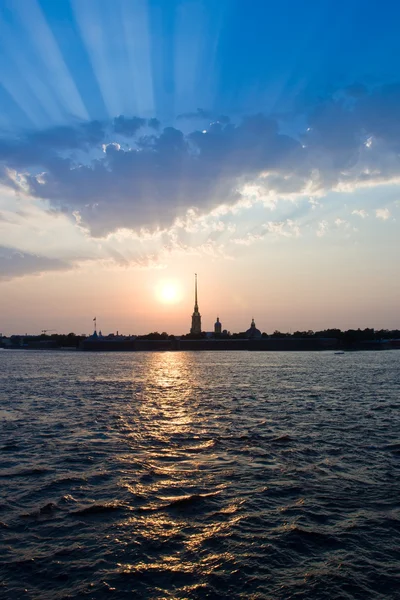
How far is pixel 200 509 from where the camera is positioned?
1185cm

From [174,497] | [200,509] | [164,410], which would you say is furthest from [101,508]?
[164,410]

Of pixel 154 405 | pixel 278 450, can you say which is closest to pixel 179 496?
pixel 278 450

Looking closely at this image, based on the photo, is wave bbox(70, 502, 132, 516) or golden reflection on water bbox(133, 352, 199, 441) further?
golden reflection on water bbox(133, 352, 199, 441)

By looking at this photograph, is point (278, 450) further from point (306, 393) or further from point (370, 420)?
point (306, 393)

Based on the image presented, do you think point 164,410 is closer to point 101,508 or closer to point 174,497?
point 174,497

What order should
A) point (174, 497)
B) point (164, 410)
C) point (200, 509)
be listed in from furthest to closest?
1. point (164, 410)
2. point (174, 497)
3. point (200, 509)

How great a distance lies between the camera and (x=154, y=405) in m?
33.0

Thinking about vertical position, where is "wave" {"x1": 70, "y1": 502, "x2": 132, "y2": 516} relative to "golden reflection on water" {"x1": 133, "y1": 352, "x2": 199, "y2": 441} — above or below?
below

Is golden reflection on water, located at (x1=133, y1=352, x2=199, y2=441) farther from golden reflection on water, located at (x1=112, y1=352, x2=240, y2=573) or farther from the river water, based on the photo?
the river water

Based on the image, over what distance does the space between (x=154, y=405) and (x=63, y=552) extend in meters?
23.6

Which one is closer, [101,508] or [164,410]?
[101,508]

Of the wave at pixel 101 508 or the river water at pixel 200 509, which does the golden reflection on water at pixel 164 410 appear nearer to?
the river water at pixel 200 509

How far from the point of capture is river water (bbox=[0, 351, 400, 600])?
8555 mm

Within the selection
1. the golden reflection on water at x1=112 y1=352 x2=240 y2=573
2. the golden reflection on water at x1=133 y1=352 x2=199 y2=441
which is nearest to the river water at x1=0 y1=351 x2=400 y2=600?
the golden reflection on water at x1=112 y1=352 x2=240 y2=573
